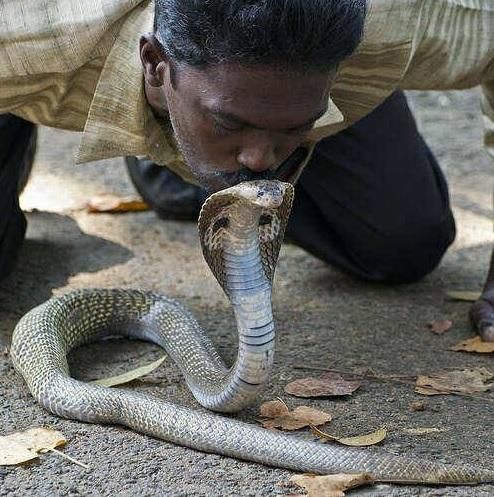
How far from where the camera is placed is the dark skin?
8.20 ft

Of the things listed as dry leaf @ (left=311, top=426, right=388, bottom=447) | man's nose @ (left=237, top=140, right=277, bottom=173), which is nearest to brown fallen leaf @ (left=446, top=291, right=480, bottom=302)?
dry leaf @ (left=311, top=426, right=388, bottom=447)

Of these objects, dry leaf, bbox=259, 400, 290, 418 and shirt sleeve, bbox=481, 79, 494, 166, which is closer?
dry leaf, bbox=259, 400, 290, 418

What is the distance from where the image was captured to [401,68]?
10.3 feet

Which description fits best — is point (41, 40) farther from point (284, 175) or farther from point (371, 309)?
point (371, 309)

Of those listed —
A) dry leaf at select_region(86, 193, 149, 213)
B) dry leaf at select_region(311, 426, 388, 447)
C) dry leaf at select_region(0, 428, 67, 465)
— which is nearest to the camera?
dry leaf at select_region(0, 428, 67, 465)

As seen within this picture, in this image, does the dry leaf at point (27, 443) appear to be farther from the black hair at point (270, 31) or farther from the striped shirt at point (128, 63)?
the black hair at point (270, 31)

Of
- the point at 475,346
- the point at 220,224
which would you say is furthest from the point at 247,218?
the point at 475,346

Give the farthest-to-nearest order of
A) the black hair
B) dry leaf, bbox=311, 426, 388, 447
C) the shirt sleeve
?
the shirt sleeve < dry leaf, bbox=311, 426, 388, 447 < the black hair

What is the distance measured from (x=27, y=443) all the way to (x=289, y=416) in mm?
643

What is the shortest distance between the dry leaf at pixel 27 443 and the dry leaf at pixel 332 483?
589mm

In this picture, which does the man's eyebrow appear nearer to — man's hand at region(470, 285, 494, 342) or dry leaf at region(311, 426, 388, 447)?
dry leaf at region(311, 426, 388, 447)

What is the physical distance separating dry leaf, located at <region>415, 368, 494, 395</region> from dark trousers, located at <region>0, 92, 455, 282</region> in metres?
0.90

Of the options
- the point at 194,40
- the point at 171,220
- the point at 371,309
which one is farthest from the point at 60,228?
the point at 194,40

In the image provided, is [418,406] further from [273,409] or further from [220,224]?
[220,224]
